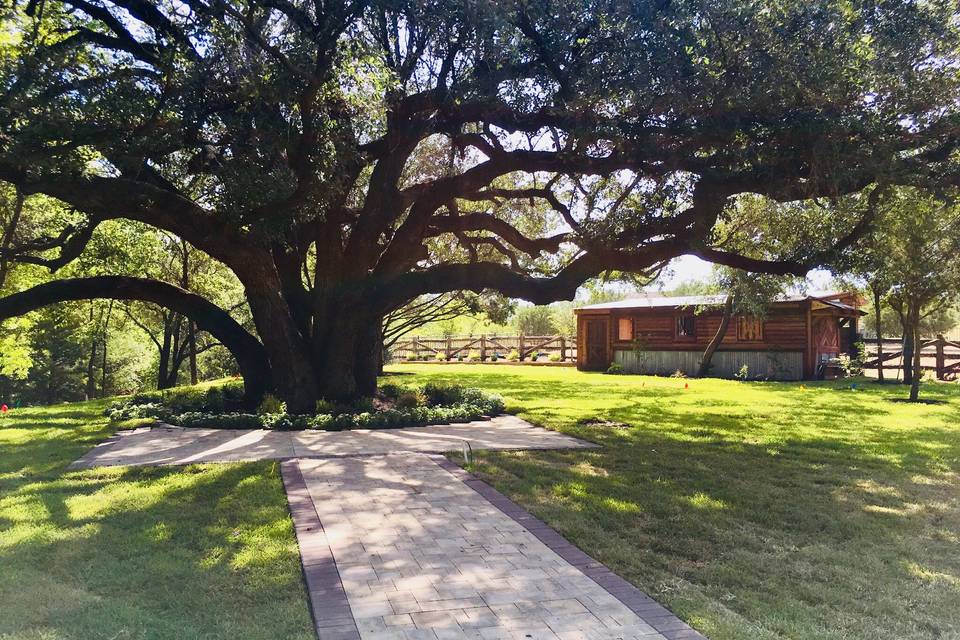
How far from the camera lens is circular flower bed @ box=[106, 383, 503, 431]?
1012cm

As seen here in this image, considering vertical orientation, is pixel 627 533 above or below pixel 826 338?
below

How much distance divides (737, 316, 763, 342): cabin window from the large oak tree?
43.3 ft

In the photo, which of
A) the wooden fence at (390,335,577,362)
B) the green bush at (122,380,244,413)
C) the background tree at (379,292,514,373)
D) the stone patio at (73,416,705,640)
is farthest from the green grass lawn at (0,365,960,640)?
the wooden fence at (390,335,577,362)

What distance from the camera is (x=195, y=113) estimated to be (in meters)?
7.84

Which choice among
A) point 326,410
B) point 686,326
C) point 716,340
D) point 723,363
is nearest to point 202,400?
point 326,410

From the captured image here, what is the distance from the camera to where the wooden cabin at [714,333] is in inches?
872

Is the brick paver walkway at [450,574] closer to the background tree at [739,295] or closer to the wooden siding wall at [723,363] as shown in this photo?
the background tree at [739,295]

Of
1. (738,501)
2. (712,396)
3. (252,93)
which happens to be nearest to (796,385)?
(712,396)

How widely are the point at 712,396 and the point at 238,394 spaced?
1144 cm

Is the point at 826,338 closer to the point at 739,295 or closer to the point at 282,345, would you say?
the point at 739,295

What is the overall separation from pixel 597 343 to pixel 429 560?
2381 cm

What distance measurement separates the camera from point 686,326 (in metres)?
25.3

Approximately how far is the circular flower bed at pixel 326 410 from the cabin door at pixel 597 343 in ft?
47.8

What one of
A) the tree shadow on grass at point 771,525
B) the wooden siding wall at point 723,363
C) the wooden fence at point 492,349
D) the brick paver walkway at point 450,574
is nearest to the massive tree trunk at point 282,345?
the tree shadow on grass at point 771,525
